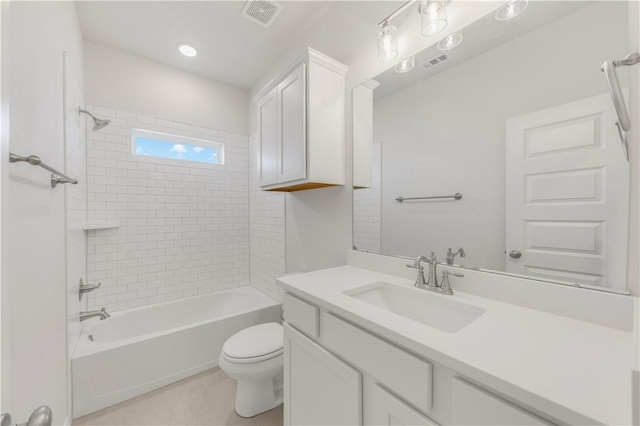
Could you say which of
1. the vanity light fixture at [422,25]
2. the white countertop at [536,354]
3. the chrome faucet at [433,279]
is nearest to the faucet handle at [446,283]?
the chrome faucet at [433,279]

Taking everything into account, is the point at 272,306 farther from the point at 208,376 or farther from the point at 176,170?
the point at 176,170

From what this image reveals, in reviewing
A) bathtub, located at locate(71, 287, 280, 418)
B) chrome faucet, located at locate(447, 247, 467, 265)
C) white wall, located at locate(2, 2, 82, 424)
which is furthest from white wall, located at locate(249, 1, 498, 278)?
white wall, located at locate(2, 2, 82, 424)

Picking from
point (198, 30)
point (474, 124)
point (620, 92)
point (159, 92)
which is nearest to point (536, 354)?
point (620, 92)

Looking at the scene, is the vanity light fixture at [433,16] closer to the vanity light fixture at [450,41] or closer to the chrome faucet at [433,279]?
the vanity light fixture at [450,41]

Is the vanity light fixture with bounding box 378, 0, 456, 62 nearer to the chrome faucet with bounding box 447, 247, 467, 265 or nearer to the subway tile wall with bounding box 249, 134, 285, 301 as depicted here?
the chrome faucet with bounding box 447, 247, 467, 265

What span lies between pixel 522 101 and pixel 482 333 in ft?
2.94

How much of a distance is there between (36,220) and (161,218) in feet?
5.21

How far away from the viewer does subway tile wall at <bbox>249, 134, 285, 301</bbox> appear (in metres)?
2.51

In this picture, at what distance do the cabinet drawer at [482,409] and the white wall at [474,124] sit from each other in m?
0.65

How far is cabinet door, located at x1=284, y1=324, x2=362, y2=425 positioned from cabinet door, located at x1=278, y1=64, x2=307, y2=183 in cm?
95

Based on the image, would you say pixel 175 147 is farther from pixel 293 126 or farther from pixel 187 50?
pixel 293 126

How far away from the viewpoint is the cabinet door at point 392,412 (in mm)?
706

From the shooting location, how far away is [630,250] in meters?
0.78

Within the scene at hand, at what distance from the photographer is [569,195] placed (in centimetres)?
88
